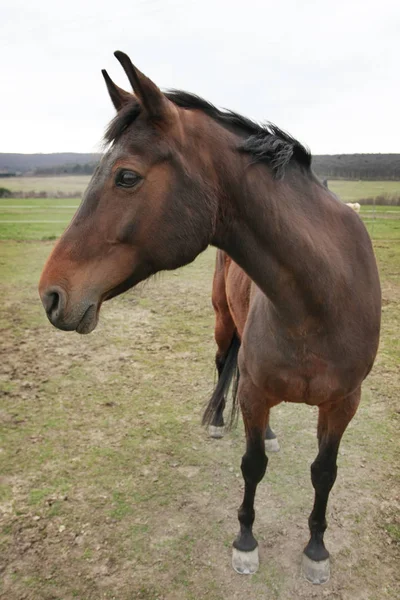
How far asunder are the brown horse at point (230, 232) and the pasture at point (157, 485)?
18.8 inches

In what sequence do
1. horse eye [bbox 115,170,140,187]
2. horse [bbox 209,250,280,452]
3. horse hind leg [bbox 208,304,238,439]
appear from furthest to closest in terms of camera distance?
horse hind leg [bbox 208,304,238,439]
horse [bbox 209,250,280,452]
horse eye [bbox 115,170,140,187]

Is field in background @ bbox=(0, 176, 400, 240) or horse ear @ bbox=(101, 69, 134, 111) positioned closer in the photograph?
horse ear @ bbox=(101, 69, 134, 111)

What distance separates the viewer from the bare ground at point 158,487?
2.32 meters

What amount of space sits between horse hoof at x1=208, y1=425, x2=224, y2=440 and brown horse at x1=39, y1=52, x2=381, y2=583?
67.3 inches

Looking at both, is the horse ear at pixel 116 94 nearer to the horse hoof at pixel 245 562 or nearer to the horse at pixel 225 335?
the horse at pixel 225 335

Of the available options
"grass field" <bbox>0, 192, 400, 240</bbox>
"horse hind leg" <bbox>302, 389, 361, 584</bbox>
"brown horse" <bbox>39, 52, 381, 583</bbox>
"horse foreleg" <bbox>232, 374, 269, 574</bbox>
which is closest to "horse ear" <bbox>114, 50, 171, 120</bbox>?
"brown horse" <bbox>39, 52, 381, 583</bbox>

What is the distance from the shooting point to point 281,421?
3846 mm

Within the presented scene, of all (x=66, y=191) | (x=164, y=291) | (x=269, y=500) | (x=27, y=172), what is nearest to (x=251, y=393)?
(x=269, y=500)

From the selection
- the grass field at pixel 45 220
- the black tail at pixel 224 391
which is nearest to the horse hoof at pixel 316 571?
the black tail at pixel 224 391

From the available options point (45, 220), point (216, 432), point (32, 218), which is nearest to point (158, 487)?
point (216, 432)

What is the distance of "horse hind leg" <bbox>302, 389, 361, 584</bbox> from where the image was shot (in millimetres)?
2270

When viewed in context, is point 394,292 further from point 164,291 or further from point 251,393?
point 251,393

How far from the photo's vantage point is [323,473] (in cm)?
244

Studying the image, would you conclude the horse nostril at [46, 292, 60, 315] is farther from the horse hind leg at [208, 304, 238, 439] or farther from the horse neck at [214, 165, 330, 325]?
the horse hind leg at [208, 304, 238, 439]
